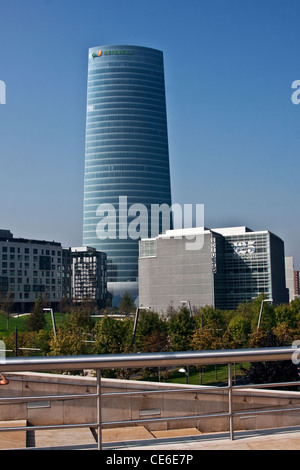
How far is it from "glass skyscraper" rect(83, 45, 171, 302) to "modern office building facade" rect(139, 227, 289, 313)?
52.4m

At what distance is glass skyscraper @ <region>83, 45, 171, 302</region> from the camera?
561ft

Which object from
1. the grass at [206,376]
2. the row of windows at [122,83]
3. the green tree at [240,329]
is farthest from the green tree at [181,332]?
the row of windows at [122,83]

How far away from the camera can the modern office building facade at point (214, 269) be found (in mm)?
109250

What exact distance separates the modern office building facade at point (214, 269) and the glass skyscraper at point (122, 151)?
5241cm

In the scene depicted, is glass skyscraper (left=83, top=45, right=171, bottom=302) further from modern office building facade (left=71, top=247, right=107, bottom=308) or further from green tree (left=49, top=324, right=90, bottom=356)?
green tree (left=49, top=324, right=90, bottom=356)

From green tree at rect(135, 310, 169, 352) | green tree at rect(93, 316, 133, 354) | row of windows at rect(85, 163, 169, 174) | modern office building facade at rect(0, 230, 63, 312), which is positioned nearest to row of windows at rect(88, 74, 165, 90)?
row of windows at rect(85, 163, 169, 174)

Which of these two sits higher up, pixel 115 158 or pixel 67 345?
pixel 115 158

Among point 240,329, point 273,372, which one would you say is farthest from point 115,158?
point 273,372

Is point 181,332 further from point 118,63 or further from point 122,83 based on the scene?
point 118,63

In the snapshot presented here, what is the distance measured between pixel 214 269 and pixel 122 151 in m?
77.6

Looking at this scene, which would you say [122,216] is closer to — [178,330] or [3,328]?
[3,328]

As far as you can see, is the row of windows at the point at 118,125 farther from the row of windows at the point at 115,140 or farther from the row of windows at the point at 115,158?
the row of windows at the point at 115,158

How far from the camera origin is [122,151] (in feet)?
574

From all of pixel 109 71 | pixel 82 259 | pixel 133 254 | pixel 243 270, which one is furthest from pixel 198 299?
pixel 109 71
